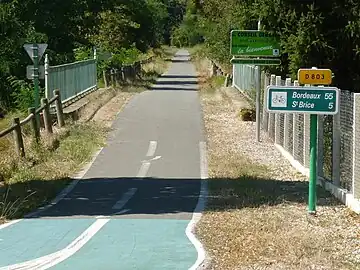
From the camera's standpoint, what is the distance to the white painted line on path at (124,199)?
Answer: 11.7 m

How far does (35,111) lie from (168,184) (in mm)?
5518

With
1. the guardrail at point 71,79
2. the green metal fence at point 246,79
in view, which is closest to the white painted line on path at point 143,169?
the guardrail at point 71,79

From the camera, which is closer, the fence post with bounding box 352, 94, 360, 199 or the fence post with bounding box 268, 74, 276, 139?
the fence post with bounding box 352, 94, 360, 199

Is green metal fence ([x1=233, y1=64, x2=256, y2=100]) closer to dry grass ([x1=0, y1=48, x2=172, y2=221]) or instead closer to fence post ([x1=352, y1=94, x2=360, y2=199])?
dry grass ([x1=0, y1=48, x2=172, y2=221])

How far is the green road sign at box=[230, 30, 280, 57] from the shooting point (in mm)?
19953

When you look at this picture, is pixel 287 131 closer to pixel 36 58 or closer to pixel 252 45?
pixel 252 45

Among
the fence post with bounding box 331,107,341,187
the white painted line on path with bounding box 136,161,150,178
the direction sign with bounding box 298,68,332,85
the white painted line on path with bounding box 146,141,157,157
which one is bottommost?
the white painted line on path with bounding box 146,141,157,157

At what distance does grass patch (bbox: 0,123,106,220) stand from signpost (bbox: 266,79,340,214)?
400cm

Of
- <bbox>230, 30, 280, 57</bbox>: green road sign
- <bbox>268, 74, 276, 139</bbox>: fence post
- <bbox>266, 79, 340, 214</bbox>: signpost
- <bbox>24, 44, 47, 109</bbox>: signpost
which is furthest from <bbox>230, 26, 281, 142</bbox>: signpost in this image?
<bbox>266, 79, 340, 214</bbox>: signpost

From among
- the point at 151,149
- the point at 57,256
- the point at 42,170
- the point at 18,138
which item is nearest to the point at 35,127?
the point at 18,138

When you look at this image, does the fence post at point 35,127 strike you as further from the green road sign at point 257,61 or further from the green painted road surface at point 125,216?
the green road sign at point 257,61

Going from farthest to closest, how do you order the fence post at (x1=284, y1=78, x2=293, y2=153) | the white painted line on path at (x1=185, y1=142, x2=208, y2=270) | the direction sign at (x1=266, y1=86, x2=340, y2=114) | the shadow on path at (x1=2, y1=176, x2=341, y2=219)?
the fence post at (x1=284, y1=78, x2=293, y2=153)
the shadow on path at (x1=2, y1=176, x2=341, y2=219)
the direction sign at (x1=266, y1=86, x2=340, y2=114)
the white painted line on path at (x1=185, y1=142, x2=208, y2=270)

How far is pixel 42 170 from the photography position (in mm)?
15289

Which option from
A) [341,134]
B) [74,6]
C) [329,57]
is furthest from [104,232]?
[74,6]
